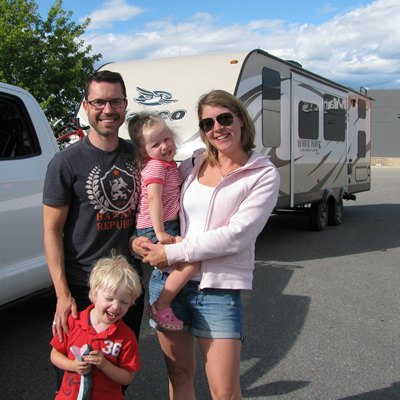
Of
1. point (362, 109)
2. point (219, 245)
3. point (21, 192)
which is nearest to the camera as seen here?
point (219, 245)

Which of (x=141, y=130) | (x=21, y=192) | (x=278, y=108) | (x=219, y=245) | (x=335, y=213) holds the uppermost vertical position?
(x=278, y=108)

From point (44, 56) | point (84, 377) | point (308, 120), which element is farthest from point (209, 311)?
point (44, 56)

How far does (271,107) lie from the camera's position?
24.0ft

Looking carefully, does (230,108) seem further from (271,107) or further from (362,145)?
(362,145)

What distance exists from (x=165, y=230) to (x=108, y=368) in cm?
71

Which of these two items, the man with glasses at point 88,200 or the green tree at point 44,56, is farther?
the green tree at point 44,56

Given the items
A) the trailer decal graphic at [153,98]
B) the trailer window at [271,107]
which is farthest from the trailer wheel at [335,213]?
the trailer decal graphic at [153,98]

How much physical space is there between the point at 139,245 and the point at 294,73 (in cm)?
648

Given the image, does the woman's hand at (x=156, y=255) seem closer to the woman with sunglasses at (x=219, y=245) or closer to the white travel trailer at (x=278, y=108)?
the woman with sunglasses at (x=219, y=245)

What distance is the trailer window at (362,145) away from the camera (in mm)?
11290

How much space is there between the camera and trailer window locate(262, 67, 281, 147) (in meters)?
7.13

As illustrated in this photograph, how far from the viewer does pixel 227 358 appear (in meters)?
2.13

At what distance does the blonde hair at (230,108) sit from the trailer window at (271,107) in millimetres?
4904

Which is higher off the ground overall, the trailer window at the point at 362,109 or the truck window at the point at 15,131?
the trailer window at the point at 362,109
